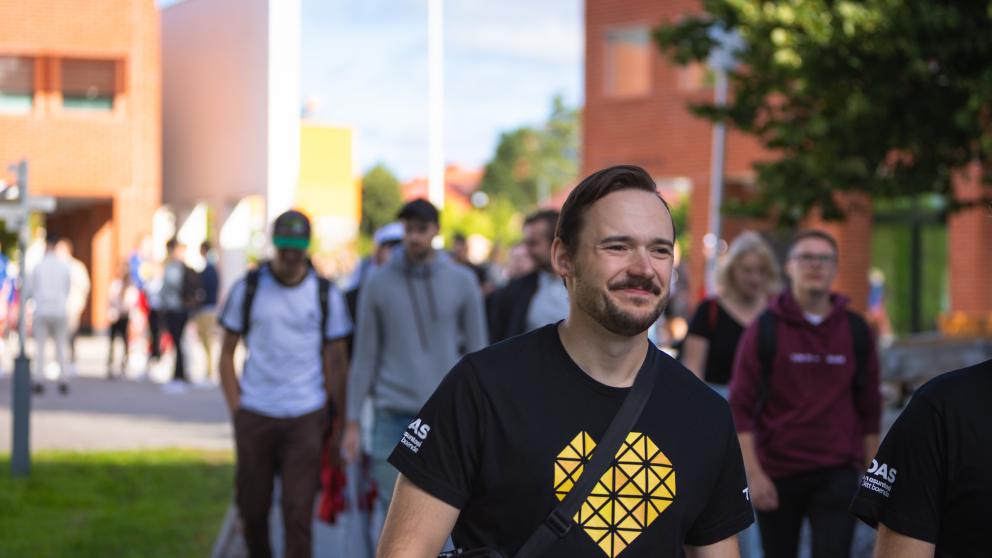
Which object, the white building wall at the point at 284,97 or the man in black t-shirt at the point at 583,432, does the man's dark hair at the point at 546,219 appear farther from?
the white building wall at the point at 284,97

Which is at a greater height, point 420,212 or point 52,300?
point 420,212

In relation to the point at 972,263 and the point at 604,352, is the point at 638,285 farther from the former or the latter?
the point at 972,263

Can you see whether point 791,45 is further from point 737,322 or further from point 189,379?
point 189,379

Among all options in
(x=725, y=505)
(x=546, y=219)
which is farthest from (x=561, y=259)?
(x=546, y=219)

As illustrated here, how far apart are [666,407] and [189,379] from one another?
19.9m

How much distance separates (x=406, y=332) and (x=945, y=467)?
4.66 m

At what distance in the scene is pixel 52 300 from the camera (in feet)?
66.2

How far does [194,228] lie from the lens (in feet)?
146

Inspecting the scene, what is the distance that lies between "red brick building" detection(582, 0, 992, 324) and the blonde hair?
24366mm

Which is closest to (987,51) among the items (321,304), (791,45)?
(791,45)

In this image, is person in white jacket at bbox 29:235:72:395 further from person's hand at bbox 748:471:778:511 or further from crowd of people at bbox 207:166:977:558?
person's hand at bbox 748:471:778:511

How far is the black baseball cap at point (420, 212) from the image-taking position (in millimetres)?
7996

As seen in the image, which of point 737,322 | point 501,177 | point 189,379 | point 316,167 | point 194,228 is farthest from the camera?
point 501,177

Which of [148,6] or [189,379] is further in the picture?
[148,6]
